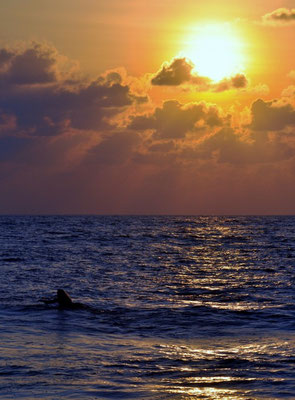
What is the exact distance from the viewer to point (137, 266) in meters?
45.9

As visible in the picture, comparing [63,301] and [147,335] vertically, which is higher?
[63,301]

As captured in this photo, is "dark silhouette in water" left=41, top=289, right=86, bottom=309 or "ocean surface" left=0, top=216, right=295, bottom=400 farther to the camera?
"dark silhouette in water" left=41, top=289, right=86, bottom=309

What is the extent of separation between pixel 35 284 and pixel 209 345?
16974 millimetres

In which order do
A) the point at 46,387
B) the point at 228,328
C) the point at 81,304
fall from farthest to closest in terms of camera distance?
the point at 81,304, the point at 228,328, the point at 46,387

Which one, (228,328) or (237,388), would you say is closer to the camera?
(237,388)

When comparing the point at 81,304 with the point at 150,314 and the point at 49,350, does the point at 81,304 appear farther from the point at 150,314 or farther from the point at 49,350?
the point at 49,350

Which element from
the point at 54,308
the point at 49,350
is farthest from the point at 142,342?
the point at 54,308

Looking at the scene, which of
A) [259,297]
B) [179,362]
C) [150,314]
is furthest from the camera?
[259,297]

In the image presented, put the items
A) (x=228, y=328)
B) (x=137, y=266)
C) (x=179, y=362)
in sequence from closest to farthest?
(x=179, y=362)
(x=228, y=328)
(x=137, y=266)

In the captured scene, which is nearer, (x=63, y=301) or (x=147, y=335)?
(x=147, y=335)

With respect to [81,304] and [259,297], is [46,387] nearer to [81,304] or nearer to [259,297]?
[81,304]

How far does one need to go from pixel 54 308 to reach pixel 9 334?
5.95 meters

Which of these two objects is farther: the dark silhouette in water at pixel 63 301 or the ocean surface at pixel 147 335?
the dark silhouette in water at pixel 63 301

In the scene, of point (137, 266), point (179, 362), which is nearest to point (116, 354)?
point (179, 362)
